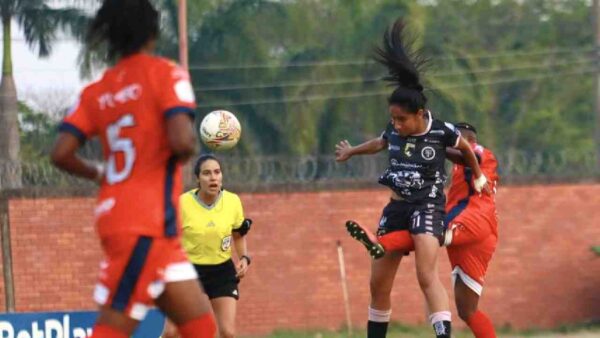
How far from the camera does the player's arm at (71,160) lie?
634 cm

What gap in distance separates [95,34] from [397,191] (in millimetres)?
4066

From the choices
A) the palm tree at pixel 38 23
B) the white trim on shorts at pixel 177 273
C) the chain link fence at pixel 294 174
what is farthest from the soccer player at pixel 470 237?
the palm tree at pixel 38 23

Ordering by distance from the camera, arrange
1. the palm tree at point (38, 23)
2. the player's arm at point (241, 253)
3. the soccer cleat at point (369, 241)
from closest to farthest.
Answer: the soccer cleat at point (369, 241), the player's arm at point (241, 253), the palm tree at point (38, 23)

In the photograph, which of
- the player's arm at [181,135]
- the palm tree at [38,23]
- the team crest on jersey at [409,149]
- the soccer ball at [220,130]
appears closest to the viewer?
the player's arm at [181,135]

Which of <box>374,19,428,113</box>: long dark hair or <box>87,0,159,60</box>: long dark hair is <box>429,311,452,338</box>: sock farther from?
<box>87,0,159,60</box>: long dark hair

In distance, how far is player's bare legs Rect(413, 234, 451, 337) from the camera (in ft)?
32.6

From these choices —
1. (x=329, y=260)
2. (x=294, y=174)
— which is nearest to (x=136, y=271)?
(x=329, y=260)

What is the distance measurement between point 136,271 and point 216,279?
14.8ft

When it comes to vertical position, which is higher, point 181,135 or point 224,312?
point 181,135

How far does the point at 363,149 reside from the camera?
408 inches

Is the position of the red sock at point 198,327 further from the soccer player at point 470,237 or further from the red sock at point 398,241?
the soccer player at point 470,237

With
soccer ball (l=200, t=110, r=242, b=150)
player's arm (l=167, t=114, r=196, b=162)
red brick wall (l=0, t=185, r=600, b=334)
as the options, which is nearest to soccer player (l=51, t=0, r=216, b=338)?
player's arm (l=167, t=114, r=196, b=162)

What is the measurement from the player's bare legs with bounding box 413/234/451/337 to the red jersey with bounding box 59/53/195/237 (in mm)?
3959

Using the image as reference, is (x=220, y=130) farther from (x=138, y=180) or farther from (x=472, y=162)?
(x=138, y=180)
